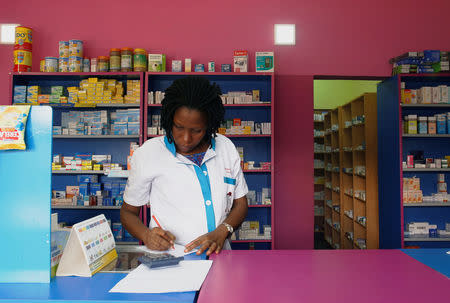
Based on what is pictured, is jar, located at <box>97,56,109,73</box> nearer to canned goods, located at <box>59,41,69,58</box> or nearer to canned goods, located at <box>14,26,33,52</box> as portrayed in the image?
canned goods, located at <box>59,41,69,58</box>

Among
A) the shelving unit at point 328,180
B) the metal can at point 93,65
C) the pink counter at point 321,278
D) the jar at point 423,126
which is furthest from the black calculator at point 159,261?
the shelving unit at point 328,180

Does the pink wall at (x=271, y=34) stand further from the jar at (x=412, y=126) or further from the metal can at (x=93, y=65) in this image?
the jar at (x=412, y=126)

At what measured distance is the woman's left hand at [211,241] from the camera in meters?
1.47

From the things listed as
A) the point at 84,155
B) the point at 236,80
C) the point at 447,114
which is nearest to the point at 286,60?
the point at 236,80

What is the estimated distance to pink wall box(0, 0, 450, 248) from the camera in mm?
4465

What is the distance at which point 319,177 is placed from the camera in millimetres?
7289

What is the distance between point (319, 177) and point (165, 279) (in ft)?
21.4

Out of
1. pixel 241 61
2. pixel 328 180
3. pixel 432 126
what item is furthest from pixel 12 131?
pixel 328 180

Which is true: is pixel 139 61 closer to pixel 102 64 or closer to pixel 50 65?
pixel 102 64

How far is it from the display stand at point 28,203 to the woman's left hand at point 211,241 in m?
0.57

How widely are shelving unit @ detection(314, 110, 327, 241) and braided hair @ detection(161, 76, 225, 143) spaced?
570 cm

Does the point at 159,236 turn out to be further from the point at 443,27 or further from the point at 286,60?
the point at 443,27

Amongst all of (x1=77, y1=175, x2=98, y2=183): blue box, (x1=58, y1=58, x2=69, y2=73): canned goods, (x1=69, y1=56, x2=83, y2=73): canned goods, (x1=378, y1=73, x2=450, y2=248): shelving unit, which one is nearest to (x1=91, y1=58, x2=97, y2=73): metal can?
(x1=69, y1=56, x2=83, y2=73): canned goods

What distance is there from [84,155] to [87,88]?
0.82 meters
